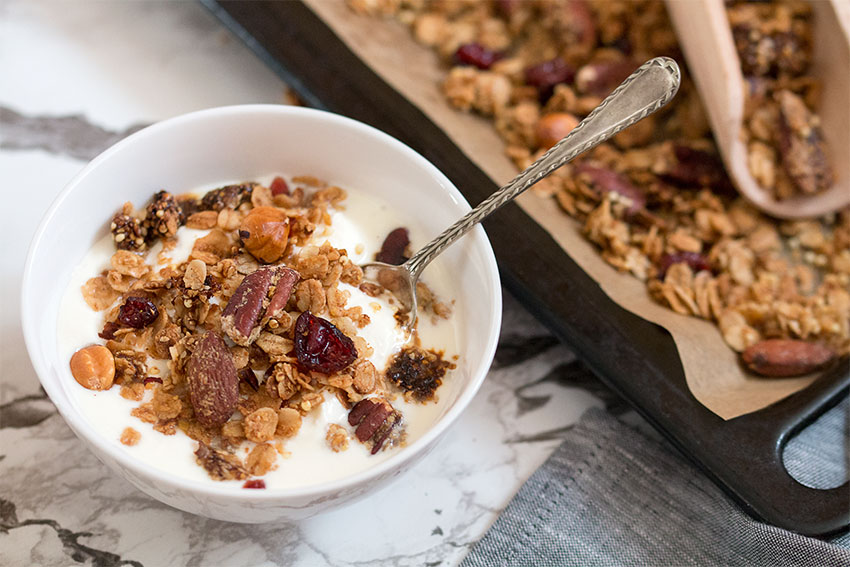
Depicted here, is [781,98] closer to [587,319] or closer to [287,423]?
[587,319]

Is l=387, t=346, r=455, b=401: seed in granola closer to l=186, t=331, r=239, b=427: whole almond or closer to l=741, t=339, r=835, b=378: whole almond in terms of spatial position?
l=186, t=331, r=239, b=427: whole almond

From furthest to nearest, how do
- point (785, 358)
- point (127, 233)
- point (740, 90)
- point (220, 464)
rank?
point (740, 90) < point (785, 358) < point (127, 233) < point (220, 464)

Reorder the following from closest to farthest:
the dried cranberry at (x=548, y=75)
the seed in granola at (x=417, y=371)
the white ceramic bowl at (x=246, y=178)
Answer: the white ceramic bowl at (x=246, y=178), the seed in granola at (x=417, y=371), the dried cranberry at (x=548, y=75)

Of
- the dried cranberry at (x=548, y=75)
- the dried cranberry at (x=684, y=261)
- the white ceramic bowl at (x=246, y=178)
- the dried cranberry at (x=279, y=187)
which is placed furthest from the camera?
the dried cranberry at (x=548, y=75)

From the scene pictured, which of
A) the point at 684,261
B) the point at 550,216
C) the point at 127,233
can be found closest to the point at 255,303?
the point at 127,233

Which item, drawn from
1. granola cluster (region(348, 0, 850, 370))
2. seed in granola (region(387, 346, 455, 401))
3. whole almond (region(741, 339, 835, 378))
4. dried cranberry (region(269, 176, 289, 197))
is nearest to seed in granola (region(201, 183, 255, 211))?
dried cranberry (region(269, 176, 289, 197))

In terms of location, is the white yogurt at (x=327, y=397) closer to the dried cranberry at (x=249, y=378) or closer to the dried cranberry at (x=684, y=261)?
the dried cranberry at (x=249, y=378)

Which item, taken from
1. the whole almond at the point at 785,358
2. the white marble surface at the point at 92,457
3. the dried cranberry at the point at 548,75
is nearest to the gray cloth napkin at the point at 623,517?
the white marble surface at the point at 92,457
